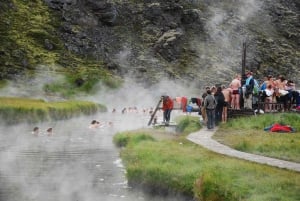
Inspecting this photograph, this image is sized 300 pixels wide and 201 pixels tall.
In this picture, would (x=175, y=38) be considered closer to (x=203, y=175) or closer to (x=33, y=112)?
(x=33, y=112)

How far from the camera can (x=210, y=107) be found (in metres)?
34.1

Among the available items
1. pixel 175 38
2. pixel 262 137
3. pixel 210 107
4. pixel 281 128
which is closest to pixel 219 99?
pixel 210 107

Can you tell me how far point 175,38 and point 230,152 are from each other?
9736 centimetres

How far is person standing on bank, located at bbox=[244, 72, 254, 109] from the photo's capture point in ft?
123

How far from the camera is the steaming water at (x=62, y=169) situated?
20969 mm

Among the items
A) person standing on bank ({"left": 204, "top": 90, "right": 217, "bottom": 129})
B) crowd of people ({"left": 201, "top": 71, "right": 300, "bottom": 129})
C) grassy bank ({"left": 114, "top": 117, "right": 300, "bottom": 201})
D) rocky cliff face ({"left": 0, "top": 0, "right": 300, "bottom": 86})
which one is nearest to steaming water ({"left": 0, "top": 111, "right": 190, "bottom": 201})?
grassy bank ({"left": 114, "top": 117, "right": 300, "bottom": 201})

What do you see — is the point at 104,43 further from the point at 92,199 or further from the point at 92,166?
the point at 92,199

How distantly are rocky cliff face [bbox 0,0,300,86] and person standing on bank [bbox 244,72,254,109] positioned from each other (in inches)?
2671

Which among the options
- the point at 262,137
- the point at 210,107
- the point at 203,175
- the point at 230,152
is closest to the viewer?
the point at 203,175

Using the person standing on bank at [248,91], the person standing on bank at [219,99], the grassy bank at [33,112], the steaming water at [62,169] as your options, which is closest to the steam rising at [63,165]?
the steaming water at [62,169]

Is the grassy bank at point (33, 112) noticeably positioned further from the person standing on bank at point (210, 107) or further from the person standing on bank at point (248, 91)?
the person standing on bank at point (210, 107)

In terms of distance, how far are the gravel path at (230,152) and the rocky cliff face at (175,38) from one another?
76.1 m

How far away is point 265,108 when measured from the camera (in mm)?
38750

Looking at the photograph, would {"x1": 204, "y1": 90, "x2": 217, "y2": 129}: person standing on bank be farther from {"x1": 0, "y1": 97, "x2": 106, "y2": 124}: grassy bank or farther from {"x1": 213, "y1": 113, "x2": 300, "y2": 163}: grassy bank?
{"x1": 0, "y1": 97, "x2": 106, "y2": 124}: grassy bank
